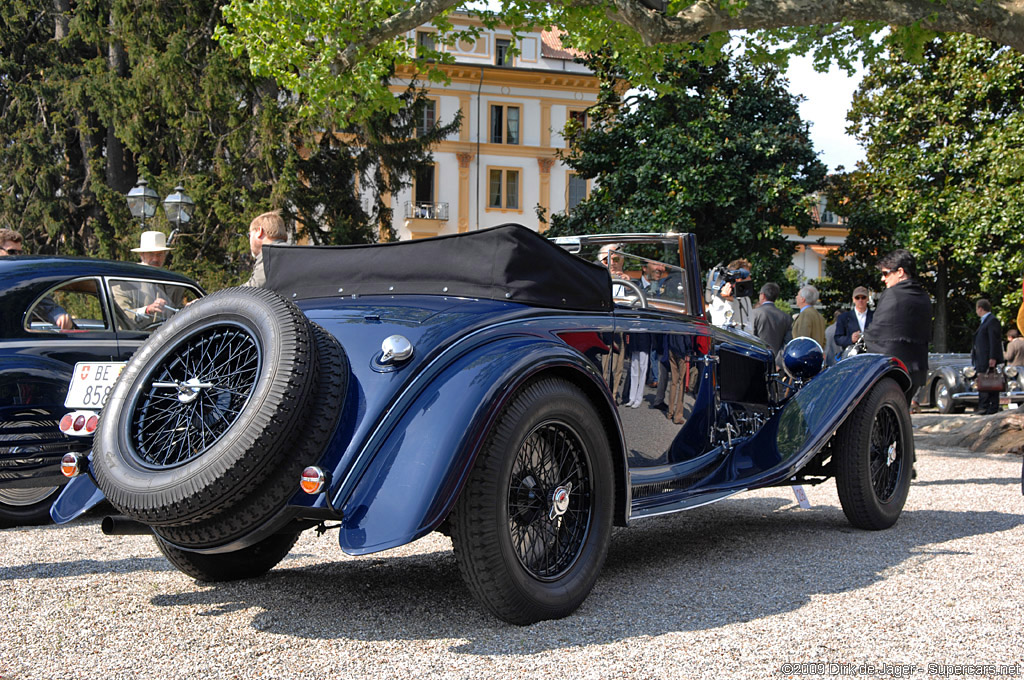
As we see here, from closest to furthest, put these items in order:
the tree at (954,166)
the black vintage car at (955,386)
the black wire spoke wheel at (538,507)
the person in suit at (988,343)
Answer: the black wire spoke wheel at (538,507) → the person in suit at (988,343) → the black vintage car at (955,386) → the tree at (954,166)

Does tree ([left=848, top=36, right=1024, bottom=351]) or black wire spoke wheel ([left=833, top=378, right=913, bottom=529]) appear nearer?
black wire spoke wheel ([left=833, top=378, right=913, bottom=529])

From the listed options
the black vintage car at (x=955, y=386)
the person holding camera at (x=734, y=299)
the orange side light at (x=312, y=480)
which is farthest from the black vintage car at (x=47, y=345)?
the black vintage car at (x=955, y=386)

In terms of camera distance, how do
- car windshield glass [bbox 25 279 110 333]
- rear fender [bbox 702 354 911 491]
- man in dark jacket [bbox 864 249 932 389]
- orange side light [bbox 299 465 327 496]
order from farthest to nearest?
1. man in dark jacket [bbox 864 249 932 389]
2. car windshield glass [bbox 25 279 110 333]
3. rear fender [bbox 702 354 911 491]
4. orange side light [bbox 299 465 327 496]

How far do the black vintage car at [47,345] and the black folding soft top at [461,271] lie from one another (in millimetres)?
1764

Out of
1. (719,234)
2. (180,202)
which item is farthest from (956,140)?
(180,202)

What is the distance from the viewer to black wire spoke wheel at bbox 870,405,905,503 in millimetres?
5750

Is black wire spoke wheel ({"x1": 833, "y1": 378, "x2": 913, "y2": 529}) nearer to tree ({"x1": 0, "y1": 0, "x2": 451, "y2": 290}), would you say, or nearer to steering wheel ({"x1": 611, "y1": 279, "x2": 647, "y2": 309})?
steering wheel ({"x1": 611, "y1": 279, "x2": 647, "y2": 309})

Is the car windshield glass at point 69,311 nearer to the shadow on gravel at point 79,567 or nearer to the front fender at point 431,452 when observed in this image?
the shadow on gravel at point 79,567

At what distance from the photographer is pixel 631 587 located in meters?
4.12

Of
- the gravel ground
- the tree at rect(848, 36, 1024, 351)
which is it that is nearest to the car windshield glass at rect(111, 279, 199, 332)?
the gravel ground

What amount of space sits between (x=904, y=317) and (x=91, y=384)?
228 inches

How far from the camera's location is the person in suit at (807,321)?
11.9 m

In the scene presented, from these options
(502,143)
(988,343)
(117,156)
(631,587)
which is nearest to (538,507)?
(631,587)

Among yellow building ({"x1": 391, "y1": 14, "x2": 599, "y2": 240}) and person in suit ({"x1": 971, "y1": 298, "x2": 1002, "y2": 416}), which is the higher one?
yellow building ({"x1": 391, "y1": 14, "x2": 599, "y2": 240})
